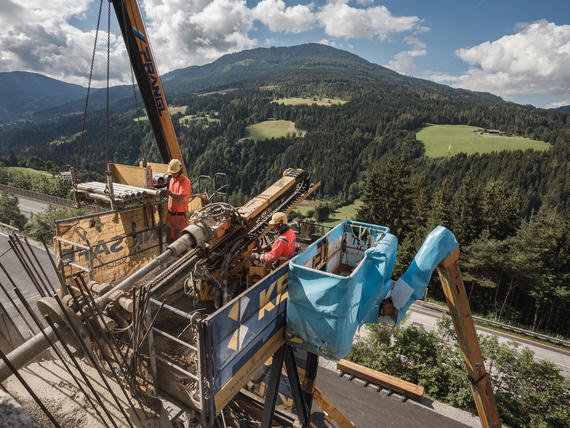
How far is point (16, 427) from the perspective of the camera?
1.64 m

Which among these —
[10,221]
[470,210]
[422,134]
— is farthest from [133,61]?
[422,134]


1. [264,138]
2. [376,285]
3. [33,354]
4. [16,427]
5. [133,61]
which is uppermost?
[133,61]

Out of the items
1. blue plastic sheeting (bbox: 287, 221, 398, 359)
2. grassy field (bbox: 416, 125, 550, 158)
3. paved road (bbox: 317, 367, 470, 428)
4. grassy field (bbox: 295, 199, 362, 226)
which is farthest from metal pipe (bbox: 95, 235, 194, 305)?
grassy field (bbox: 416, 125, 550, 158)

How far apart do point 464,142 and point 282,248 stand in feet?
562

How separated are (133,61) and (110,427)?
40.1ft

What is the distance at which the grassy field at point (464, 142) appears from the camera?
13738 centimetres

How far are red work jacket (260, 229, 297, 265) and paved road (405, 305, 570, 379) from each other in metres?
20.6

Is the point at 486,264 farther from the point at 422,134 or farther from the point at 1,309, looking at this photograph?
the point at 422,134

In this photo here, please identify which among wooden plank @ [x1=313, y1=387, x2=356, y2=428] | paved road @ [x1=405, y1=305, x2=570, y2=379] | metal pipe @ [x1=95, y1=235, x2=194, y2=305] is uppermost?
metal pipe @ [x1=95, y1=235, x2=194, y2=305]

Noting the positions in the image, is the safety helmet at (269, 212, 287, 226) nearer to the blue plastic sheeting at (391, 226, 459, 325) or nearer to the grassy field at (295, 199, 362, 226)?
the blue plastic sheeting at (391, 226, 459, 325)

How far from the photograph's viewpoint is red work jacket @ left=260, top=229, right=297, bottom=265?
23.6ft

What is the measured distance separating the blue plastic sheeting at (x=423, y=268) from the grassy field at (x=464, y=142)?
497 ft

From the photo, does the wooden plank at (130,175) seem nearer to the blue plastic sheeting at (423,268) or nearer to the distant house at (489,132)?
the blue plastic sheeting at (423,268)

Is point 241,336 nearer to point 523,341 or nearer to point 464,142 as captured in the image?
point 523,341
